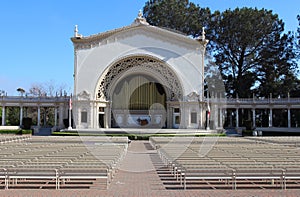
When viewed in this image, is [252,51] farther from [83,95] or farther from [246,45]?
[83,95]

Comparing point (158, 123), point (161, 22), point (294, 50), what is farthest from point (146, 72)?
point (294, 50)

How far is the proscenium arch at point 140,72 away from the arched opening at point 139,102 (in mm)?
1197

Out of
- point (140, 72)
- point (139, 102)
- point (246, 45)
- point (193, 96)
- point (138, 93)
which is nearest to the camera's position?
point (193, 96)

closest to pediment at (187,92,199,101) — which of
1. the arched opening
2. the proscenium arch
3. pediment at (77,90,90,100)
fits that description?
the proscenium arch

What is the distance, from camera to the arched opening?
4566 cm

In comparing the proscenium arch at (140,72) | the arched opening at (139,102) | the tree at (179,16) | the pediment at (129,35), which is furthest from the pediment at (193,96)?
the tree at (179,16)

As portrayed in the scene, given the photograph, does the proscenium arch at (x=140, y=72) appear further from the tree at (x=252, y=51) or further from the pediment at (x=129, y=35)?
the tree at (x=252, y=51)

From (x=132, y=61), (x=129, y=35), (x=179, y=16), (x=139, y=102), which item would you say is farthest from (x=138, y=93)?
(x=179, y=16)

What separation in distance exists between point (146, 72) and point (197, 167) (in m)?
36.2

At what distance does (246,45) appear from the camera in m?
53.6

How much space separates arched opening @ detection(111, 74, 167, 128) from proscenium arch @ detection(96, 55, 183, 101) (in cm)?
120

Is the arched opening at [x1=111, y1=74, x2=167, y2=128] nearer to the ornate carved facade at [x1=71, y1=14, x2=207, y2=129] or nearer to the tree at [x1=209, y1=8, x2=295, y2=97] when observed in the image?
the ornate carved facade at [x1=71, y1=14, x2=207, y2=129]

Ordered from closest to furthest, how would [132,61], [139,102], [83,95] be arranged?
[83,95], [132,61], [139,102]

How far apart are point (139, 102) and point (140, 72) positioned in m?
4.24
